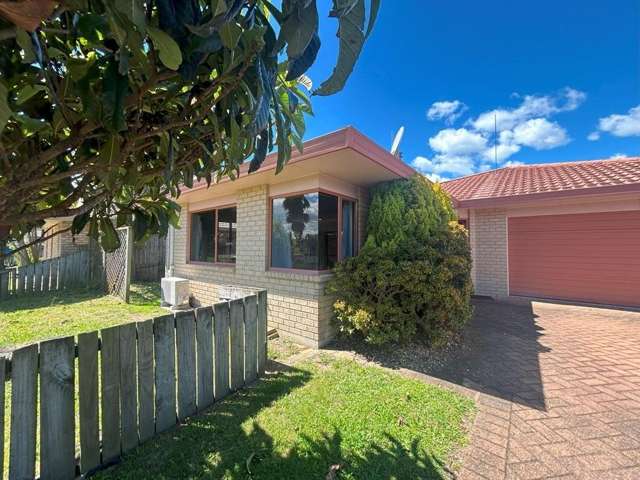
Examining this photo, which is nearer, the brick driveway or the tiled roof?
the brick driveway

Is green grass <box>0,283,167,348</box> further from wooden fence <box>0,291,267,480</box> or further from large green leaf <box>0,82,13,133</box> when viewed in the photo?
large green leaf <box>0,82,13,133</box>

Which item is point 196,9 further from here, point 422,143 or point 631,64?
point 422,143

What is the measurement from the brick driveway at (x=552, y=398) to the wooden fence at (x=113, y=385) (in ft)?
7.92

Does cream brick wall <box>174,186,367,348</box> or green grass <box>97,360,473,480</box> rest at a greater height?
cream brick wall <box>174,186,367,348</box>

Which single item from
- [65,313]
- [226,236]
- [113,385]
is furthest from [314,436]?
[65,313]

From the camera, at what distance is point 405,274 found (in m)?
4.29

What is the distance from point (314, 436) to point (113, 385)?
1.67m

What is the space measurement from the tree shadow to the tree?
3.63 metres

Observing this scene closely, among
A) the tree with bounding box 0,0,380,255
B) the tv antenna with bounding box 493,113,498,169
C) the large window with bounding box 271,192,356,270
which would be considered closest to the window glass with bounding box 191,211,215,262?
the large window with bounding box 271,192,356,270

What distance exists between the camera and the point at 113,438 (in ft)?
7.03

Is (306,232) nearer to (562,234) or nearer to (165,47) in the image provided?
(165,47)

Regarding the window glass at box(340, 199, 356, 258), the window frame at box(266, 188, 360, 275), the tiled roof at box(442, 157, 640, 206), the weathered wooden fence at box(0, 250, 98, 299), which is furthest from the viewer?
the weathered wooden fence at box(0, 250, 98, 299)

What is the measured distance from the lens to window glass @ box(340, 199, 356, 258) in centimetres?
530

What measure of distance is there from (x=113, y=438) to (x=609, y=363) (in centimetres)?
612
